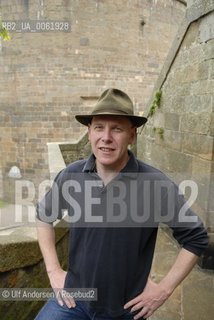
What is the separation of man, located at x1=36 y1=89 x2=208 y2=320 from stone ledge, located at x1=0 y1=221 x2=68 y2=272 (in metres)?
0.88

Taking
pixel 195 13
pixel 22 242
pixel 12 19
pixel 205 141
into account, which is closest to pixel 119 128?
pixel 22 242

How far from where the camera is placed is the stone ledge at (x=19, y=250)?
7.84 feet

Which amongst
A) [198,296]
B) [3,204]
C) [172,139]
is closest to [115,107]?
[198,296]

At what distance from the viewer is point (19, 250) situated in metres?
2.45

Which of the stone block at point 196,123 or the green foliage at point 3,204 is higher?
the stone block at point 196,123

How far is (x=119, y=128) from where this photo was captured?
5.23ft

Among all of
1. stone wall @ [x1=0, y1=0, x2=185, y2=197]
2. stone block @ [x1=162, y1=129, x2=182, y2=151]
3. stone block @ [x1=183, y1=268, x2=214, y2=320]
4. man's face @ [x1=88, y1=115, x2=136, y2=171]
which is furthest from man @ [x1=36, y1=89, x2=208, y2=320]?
stone wall @ [x1=0, y1=0, x2=185, y2=197]

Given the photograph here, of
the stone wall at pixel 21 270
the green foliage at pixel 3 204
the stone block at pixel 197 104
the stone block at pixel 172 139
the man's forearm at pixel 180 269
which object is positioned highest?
the stone block at pixel 197 104

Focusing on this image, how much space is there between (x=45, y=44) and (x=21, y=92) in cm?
192

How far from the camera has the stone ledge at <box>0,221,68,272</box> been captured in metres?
2.39

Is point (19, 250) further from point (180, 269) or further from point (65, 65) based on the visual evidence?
point (65, 65)

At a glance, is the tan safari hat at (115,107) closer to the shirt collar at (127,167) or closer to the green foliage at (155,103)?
the shirt collar at (127,167)

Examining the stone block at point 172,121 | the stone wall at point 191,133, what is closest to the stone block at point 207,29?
the stone wall at point 191,133

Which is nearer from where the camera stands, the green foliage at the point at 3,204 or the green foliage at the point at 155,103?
the green foliage at the point at 155,103
